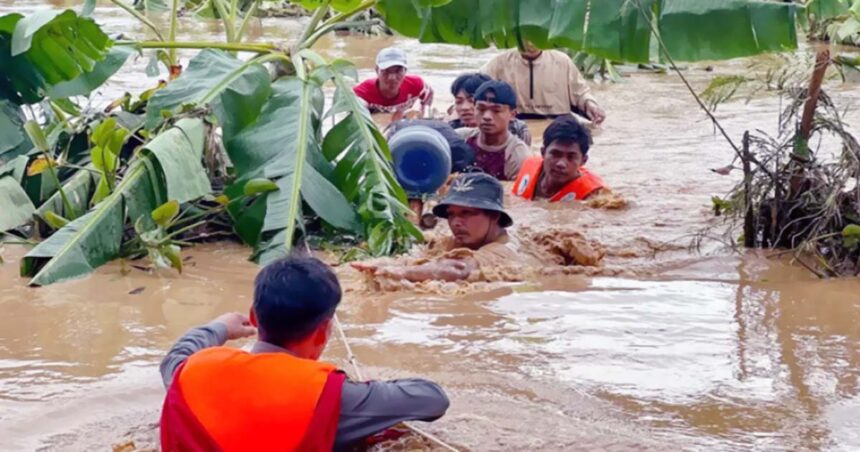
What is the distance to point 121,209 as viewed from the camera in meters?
7.01

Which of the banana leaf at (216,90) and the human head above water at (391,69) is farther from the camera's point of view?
the human head above water at (391,69)

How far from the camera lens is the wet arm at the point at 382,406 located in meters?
3.74

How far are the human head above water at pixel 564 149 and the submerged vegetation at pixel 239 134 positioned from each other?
1346mm

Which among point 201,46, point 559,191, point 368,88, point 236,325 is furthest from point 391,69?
point 236,325

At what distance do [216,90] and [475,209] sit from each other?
170 centimetres

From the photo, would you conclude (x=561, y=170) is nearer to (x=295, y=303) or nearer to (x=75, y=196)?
(x=75, y=196)

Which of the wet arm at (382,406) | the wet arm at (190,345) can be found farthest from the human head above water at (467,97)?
the wet arm at (382,406)

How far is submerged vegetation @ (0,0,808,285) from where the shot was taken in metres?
6.93

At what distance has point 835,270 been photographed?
6.92 m

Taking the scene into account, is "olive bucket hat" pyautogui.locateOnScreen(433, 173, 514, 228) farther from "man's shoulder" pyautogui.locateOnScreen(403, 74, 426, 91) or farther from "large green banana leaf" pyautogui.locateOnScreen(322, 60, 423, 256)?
"man's shoulder" pyautogui.locateOnScreen(403, 74, 426, 91)

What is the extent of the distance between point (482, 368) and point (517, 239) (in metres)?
2.19

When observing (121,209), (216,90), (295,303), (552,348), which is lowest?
(552,348)

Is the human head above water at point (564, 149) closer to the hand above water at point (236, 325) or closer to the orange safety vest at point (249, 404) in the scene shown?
the hand above water at point (236, 325)

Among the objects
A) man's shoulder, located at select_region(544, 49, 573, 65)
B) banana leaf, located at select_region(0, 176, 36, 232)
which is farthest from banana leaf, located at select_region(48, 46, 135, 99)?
man's shoulder, located at select_region(544, 49, 573, 65)
